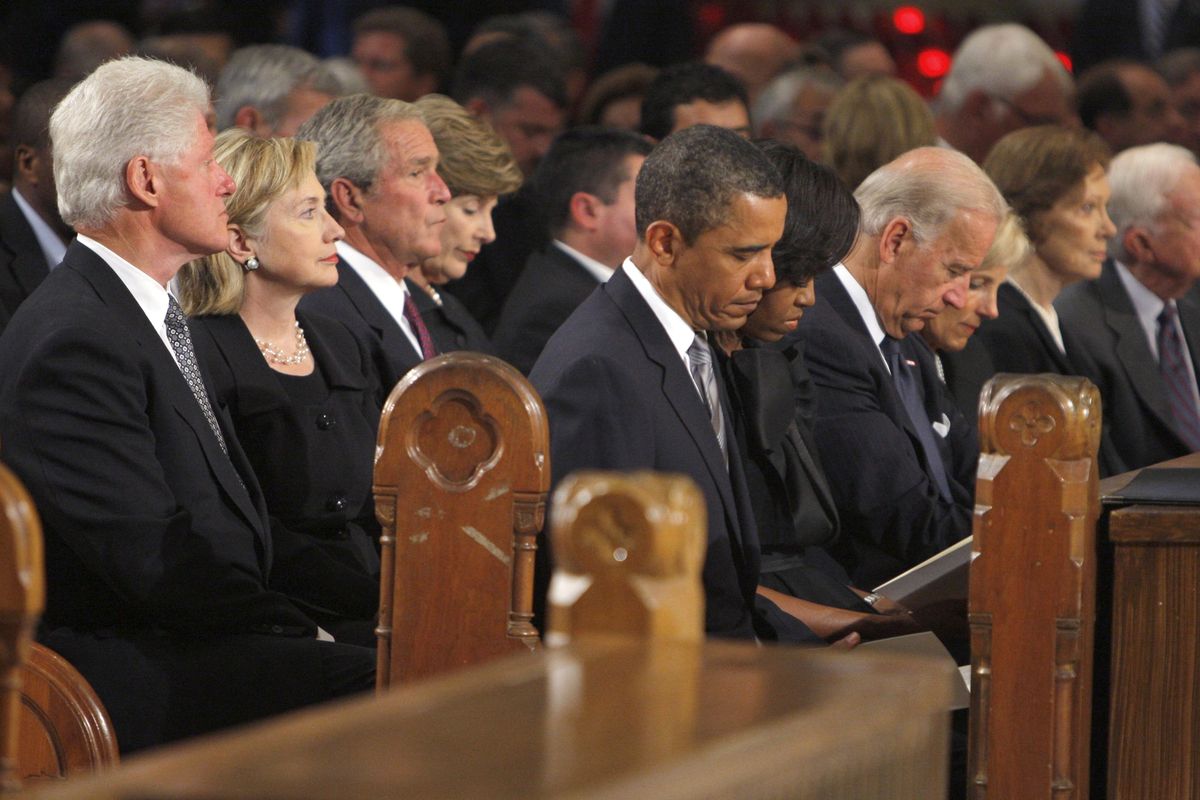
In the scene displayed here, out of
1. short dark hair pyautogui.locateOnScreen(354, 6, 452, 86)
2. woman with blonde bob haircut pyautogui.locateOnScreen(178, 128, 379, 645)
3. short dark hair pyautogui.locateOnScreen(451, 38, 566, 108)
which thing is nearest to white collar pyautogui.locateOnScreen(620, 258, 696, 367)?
woman with blonde bob haircut pyautogui.locateOnScreen(178, 128, 379, 645)

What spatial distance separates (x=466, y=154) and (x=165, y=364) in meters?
1.83

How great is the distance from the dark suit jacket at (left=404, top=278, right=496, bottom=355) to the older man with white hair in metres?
2.77

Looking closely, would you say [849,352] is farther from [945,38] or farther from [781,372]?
[945,38]

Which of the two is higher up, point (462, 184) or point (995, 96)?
point (995, 96)

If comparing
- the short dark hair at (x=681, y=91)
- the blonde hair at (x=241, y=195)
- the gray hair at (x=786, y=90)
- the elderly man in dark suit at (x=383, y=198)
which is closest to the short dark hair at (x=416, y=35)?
the gray hair at (x=786, y=90)

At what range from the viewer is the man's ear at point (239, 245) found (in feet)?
11.5

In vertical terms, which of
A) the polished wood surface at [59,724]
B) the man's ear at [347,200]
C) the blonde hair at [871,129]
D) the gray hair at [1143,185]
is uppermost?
the blonde hair at [871,129]

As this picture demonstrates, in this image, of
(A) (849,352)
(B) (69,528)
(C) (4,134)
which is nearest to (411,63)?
(C) (4,134)

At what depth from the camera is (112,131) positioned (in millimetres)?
3105

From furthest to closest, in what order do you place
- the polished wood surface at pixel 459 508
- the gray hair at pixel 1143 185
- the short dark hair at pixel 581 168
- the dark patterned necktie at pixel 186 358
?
the gray hair at pixel 1143 185, the short dark hair at pixel 581 168, the dark patterned necktie at pixel 186 358, the polished wood surface at pixel 459 508

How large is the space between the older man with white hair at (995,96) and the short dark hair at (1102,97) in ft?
2.04

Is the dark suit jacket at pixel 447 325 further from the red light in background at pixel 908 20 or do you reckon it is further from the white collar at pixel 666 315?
the red light in background at pixel 908 20

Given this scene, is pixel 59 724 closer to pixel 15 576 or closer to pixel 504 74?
pixel 15 576

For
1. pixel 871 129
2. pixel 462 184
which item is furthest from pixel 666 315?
pixel 871 129
